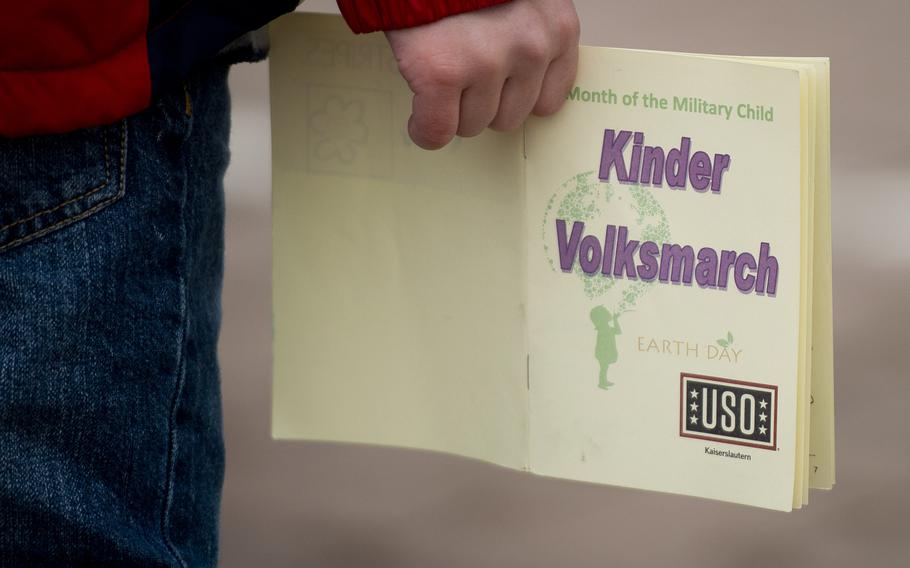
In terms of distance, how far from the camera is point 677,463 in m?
1.04

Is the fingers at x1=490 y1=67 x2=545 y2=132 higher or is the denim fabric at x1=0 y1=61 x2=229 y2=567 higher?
the fingers at x1=490 y1=67 x2=545 y2=132

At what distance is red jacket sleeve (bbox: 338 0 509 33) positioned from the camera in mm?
881

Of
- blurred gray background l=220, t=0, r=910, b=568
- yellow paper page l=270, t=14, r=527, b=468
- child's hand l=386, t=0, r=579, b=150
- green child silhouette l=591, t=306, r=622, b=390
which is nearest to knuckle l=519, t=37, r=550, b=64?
child's hand l=386, t=0, r=579, b=150

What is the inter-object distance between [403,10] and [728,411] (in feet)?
1.35

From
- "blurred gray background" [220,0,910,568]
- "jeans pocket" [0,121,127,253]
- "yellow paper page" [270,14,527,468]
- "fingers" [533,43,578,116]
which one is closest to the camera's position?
"jeans pocket" [0,121,127,253]

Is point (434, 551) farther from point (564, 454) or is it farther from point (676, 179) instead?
point (676, 179)

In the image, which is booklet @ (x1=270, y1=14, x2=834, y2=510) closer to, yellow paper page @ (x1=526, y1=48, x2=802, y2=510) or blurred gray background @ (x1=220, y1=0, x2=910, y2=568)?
yellow paper page @ (x1=526, y1=48, x2=802, y2=510)

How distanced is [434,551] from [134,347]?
3.97 feet

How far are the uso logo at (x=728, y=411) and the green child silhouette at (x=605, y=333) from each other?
6 centimetres

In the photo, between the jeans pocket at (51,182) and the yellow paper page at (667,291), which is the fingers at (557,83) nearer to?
the yellow paper page at (667,291)

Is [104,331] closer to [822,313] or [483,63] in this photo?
[483,63]

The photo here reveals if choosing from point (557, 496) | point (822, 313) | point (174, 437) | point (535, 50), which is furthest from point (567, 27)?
point (557, 496)

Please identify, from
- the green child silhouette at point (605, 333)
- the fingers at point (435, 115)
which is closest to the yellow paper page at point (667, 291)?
the green child silhouette at point (605, 333)

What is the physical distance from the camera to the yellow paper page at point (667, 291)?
973 mm
